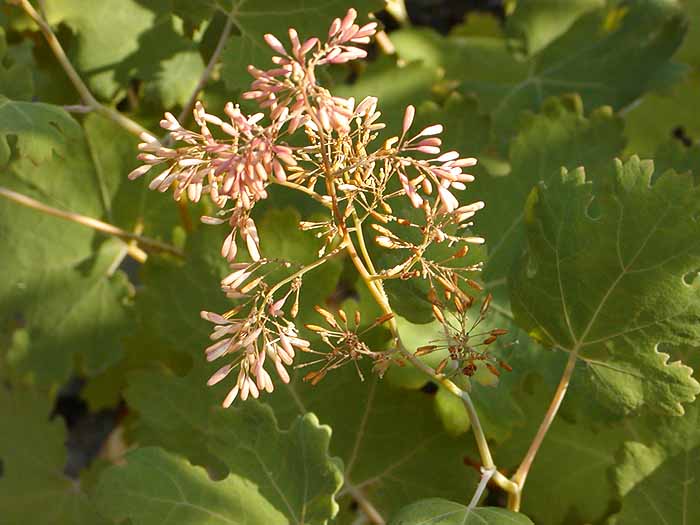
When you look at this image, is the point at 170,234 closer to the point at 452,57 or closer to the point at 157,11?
the point at 157,11

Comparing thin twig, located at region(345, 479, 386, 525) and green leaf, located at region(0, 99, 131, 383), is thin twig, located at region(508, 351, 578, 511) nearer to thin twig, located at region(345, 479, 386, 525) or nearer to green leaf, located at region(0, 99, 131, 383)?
thin twig, located at region(345, 479, 386, 525)

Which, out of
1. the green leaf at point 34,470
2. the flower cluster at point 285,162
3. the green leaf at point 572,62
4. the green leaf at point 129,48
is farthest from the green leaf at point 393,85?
the green leaf at point 34,470

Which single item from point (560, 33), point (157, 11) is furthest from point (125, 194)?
point (560, 33)

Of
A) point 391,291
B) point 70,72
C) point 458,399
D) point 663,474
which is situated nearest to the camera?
point 391,291

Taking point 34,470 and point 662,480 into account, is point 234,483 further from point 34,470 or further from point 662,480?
point 34,470

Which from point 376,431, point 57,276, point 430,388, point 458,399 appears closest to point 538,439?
point 458,399
